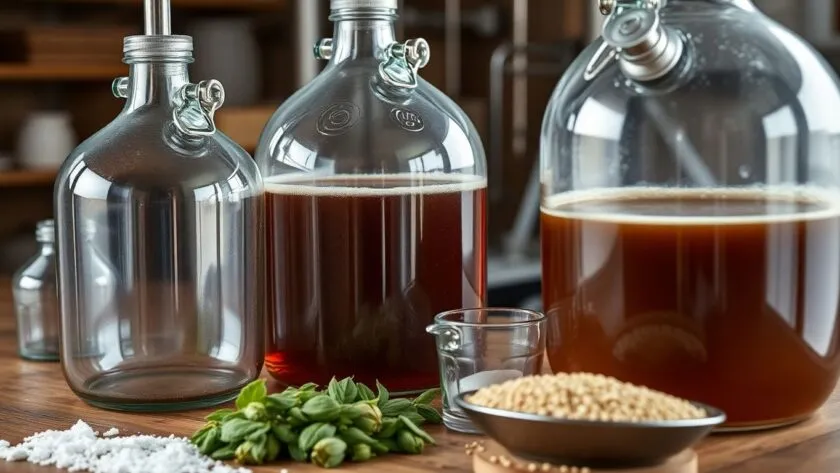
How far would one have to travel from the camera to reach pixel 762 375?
2.75ft

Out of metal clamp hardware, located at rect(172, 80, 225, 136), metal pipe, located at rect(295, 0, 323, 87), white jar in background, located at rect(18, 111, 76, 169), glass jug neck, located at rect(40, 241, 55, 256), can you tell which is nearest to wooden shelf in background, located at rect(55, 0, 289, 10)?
metal pipe, located at rect(295, 0, 323, 87)

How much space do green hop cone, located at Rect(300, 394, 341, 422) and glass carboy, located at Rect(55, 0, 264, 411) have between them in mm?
177

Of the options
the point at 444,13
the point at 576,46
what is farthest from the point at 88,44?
the point at 576,46

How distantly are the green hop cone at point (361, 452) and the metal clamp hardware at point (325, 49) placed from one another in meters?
0.38

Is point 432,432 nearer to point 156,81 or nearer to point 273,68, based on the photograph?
point 156,81

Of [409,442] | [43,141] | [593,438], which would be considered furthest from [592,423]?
[43,141]

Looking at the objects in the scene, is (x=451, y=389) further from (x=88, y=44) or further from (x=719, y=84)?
(x=88, y=44)

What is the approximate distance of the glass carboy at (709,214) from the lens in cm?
83

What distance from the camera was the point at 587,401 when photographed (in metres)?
0.72

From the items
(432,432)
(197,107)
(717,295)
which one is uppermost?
(197,107)

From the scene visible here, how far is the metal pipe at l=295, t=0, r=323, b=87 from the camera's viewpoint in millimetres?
3314

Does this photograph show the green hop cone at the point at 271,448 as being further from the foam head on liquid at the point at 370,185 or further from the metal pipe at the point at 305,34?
the metal pipe at the point at 305,34

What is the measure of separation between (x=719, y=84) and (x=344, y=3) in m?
0.32

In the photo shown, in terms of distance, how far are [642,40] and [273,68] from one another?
110 inches
